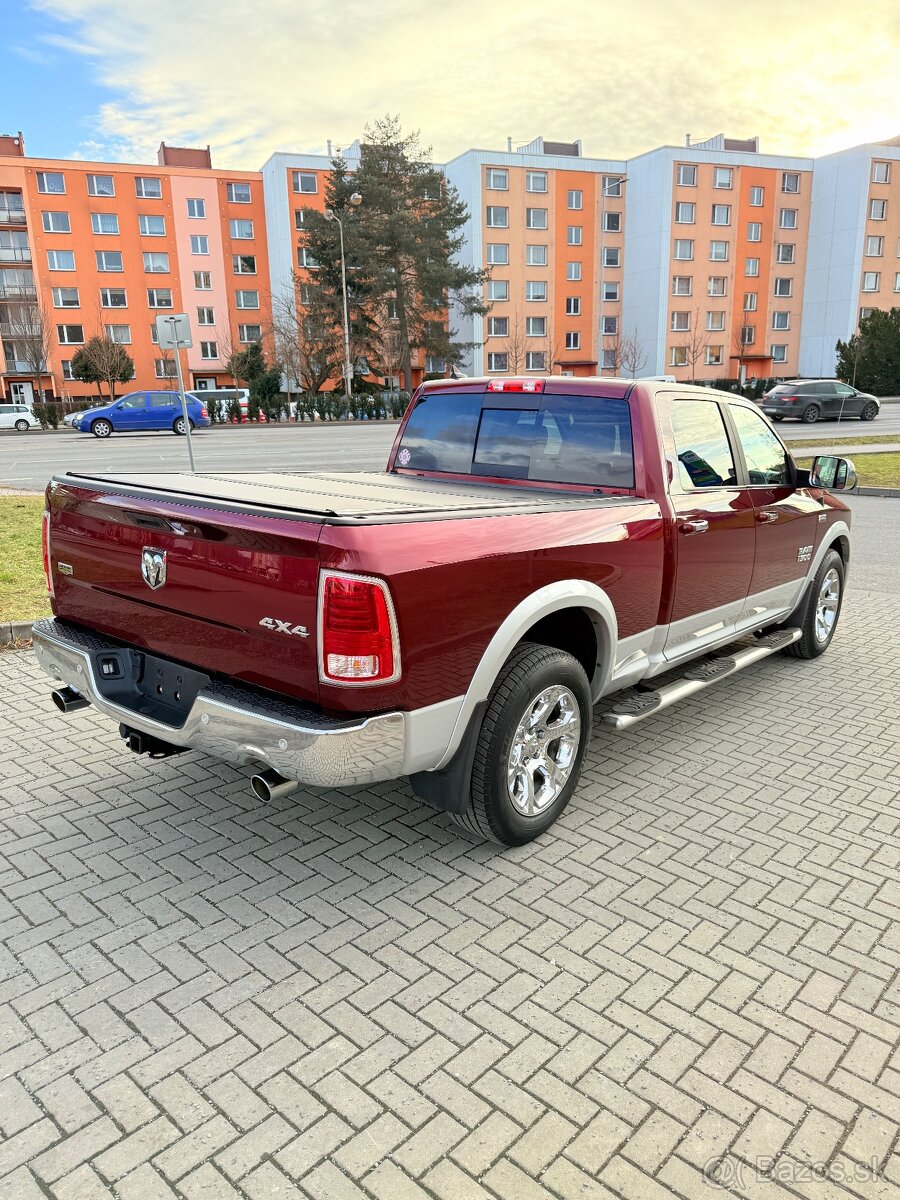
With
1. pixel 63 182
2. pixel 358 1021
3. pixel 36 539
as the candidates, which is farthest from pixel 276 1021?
pixel 63 182

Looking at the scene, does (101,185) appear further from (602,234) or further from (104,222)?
(602,234)

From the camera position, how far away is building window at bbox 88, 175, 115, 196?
57.2m

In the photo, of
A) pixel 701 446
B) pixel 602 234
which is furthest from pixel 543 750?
pixel 602 234

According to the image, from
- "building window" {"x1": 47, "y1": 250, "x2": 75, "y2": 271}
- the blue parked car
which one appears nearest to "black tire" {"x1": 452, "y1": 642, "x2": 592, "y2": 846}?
the blue parked car

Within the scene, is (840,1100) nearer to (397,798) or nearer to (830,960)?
(830,960)

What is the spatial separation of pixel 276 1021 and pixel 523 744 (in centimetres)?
143

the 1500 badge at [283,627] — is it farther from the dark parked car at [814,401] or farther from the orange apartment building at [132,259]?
the orange apartment building at [132,259]

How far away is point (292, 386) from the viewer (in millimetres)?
57812

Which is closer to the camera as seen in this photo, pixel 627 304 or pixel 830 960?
pixel 830 960

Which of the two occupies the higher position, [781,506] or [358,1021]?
[781,506]

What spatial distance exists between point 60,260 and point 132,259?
4.72 meters

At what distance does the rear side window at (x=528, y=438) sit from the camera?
4266mm

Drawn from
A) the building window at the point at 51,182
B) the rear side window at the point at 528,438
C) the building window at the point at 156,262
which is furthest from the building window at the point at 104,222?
the rear side window at the point at 528,438

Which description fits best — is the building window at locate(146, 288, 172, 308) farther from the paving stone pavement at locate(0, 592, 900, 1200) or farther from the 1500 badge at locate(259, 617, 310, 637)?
the 1500 badge at locate(259, 617, 310, 637)
